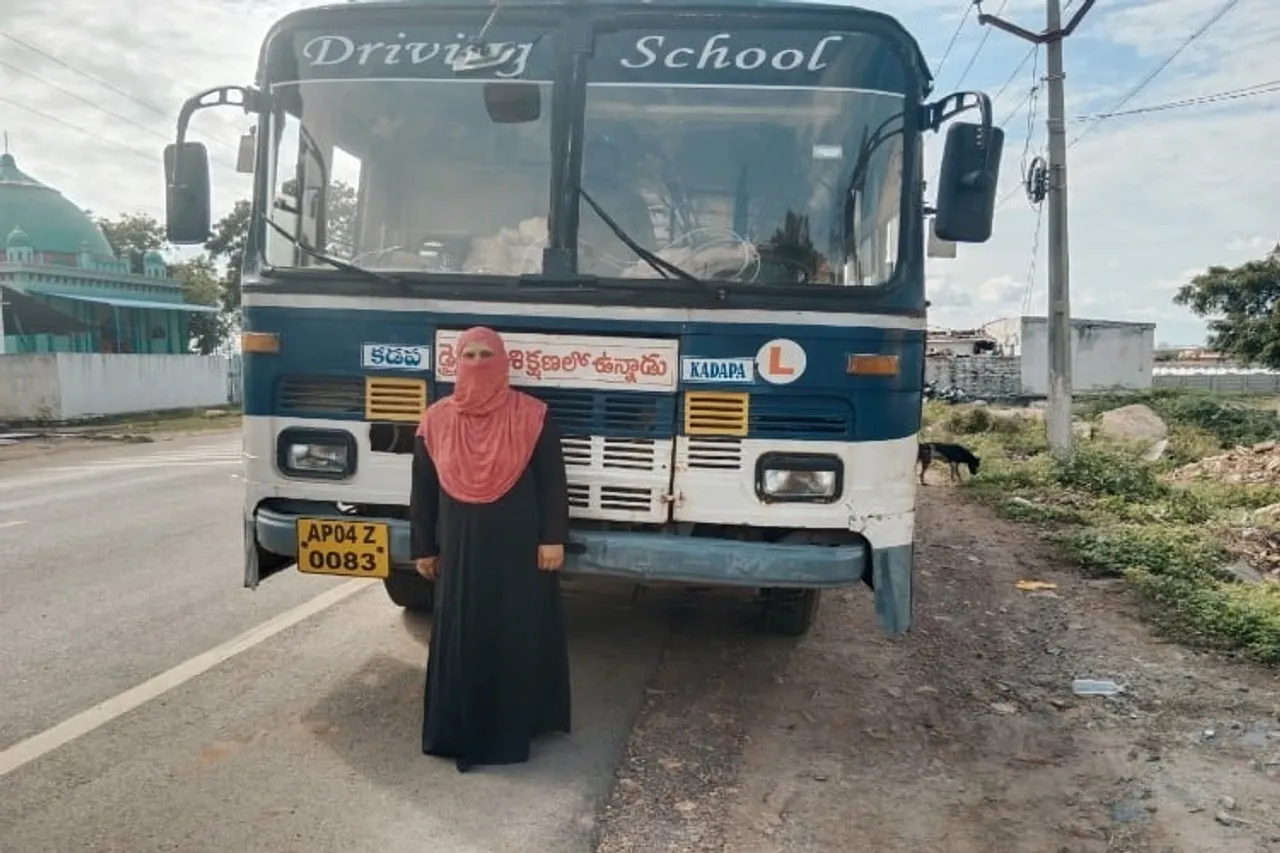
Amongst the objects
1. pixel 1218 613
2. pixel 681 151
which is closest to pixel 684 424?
pixel 681 151

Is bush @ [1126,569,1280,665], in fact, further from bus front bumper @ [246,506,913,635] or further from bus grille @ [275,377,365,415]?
bus grille @ [275,377,365,415]

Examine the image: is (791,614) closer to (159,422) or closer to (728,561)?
(728,561)

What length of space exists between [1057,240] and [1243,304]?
95.7 ft

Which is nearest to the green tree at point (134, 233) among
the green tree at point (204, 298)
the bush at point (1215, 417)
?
the green tree at point (204, 298)

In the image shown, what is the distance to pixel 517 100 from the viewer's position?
175 inches

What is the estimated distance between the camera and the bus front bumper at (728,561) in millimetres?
4223

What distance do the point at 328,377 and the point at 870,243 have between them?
2.29 m

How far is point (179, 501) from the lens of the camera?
1101 centimetres

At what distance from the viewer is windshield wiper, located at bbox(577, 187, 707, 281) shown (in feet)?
14.0

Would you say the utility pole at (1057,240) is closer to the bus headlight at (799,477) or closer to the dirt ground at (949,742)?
the dirt ground at (949,742)

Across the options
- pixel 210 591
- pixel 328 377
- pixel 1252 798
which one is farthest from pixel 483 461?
pixel 210 591

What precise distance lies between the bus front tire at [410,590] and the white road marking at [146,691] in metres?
0.57

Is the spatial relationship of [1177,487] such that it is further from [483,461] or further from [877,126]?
[483,461]

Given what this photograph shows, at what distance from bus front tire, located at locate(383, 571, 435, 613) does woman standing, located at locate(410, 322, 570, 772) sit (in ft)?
5.46
